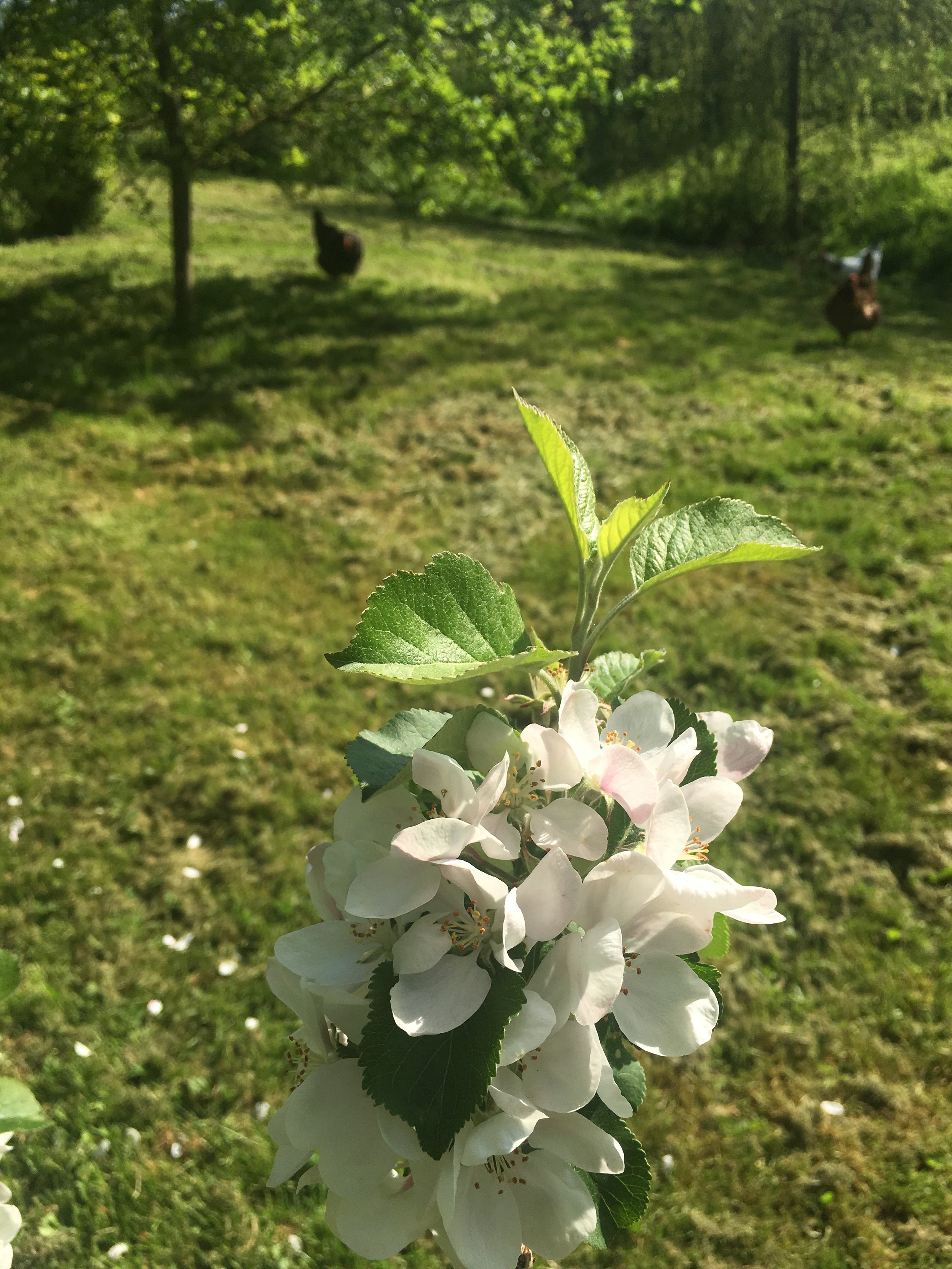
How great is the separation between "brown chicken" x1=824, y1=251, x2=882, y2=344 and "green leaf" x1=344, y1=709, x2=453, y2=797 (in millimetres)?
9035

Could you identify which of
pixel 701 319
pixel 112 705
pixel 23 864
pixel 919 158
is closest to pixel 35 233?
pixel 701 319

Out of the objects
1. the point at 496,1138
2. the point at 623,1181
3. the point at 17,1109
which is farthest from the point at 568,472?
the point at 17,1109

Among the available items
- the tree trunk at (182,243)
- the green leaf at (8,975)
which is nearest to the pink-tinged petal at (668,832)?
the green leaf at (8,975)

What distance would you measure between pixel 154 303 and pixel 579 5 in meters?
10.3

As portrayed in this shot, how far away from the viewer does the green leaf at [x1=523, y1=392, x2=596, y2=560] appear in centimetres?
95

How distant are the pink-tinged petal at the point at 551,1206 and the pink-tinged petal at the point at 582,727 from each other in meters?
0.39

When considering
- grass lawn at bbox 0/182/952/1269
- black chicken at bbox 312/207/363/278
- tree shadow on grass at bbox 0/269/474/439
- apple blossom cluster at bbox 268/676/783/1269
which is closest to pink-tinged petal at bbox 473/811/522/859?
apple blossom cluster at bbox 268/676/783/1269

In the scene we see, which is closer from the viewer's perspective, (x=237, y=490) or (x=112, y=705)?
(x=112, y=705)

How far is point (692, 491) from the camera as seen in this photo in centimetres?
600

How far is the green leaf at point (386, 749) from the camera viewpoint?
3.17ft

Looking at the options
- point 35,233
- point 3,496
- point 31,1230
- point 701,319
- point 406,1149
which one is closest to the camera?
point 406,1149

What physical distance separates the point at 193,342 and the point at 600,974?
322 inches

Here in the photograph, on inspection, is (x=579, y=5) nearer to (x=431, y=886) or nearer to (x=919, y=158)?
(x=919, y=158)

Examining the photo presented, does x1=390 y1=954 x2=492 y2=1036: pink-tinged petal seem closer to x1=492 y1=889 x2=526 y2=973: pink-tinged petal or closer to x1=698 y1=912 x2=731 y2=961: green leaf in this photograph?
x1=492 y1=889 x2=526 y2=973: pink-tinged petal
